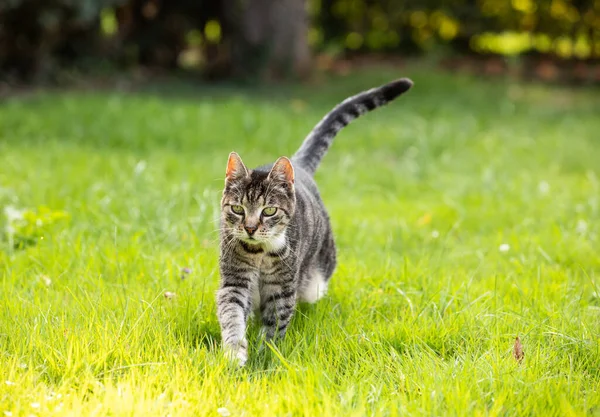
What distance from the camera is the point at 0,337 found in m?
2.88

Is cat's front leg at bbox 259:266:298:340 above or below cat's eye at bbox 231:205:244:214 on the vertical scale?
below

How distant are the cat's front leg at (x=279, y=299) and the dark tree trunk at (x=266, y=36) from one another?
27.4 feet

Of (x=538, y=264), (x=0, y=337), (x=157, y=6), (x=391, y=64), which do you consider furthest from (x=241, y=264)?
(x=391, y=64)

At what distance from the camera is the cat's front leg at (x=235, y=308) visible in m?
2.81

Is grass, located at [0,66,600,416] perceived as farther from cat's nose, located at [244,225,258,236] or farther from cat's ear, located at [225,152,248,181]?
cat's ear, located at [225,152,248,181]

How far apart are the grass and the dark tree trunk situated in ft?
11.5

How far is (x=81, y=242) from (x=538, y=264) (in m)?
2.72

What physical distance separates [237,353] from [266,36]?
8.91 meters

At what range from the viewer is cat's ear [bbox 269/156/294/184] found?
10.0ft

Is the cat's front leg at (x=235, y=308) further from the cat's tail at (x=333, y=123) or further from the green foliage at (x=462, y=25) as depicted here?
the green foliage at (x=462, y=25)

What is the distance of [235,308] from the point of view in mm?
2975

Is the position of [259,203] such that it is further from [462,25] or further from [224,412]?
[462,25]

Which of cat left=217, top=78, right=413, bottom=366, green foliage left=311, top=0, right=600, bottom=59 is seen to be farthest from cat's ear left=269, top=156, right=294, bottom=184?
green foliage left=311, top=0, right=600, bottom=59

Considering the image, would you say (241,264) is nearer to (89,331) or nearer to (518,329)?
Result: (89,331)
